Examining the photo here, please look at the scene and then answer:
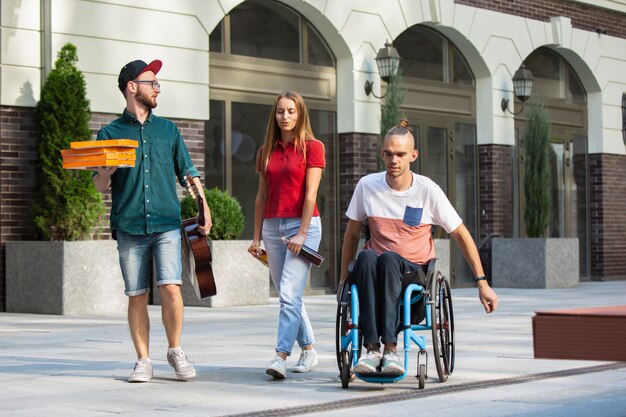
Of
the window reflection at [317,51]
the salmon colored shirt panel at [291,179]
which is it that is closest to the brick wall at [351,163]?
the window reflection at [317,51]

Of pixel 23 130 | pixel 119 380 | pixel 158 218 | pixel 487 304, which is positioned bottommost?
pixel 119 380

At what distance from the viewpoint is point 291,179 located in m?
7.70

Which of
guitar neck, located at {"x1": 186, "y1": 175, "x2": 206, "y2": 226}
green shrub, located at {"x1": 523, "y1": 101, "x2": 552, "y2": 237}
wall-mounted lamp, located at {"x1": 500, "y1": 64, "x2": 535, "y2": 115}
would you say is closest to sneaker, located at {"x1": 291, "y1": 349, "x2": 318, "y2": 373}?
guitar neck, located at {"x1": 186, "y1": 175, "x2": 206, "y2": 226}

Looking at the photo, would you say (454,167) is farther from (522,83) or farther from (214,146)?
(214,146)

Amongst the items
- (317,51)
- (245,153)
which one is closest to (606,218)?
(317,51)

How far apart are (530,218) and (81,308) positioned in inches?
326

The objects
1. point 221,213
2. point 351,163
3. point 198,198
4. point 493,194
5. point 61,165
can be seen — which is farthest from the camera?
point 493,194

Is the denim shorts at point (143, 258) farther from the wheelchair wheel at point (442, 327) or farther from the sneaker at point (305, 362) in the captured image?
the wheelchair wheel at point (442, 327)

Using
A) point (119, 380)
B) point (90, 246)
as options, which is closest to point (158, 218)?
point (119, 380)

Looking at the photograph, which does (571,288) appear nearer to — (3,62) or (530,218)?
(530,218)

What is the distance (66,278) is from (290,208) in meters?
5.86

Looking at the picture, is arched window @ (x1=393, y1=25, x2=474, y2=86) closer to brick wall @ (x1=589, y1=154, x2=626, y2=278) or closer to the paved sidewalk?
brick wall @ (x1=589, y1=154, x2=626, y2=278)

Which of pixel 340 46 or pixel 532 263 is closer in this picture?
pixel 340 46

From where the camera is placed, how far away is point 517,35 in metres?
20.6
